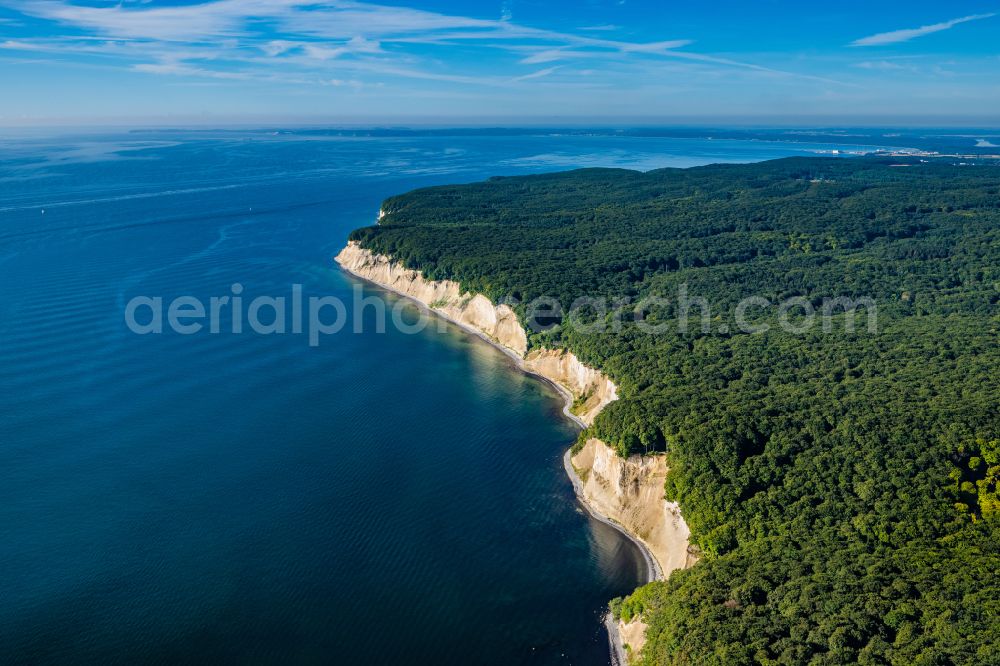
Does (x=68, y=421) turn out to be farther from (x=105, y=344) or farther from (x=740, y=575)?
(x=740, y=575)

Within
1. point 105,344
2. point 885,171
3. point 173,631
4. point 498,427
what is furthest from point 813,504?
point 885,171

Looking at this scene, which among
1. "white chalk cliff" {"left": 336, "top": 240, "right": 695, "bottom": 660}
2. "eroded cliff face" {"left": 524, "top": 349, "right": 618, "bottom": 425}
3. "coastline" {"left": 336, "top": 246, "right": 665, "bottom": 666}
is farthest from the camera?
"eroded cliff face" {"left": 524, "top": 349, "right": 618, "bottom": 425}

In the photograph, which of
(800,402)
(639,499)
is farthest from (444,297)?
(800,402)

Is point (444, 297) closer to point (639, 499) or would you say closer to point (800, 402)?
point (639, 499)

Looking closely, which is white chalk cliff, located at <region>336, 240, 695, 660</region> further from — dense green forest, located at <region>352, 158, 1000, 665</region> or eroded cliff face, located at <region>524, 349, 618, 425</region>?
dense green forest, located at <region>352, 158, 1000, 665</region>

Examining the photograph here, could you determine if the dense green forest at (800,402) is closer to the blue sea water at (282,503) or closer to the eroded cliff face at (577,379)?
the eroded cliff face at (577,379)

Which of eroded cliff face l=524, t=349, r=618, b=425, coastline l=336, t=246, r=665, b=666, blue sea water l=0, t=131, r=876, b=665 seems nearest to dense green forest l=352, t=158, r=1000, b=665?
eroded cliff face l=524, t=349, r=618, b=425
